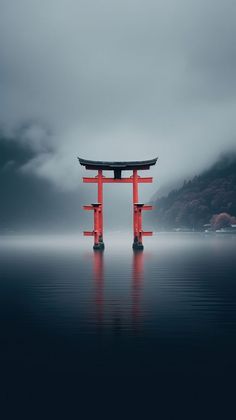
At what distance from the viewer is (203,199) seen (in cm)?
10856

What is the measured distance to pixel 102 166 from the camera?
87.6ft

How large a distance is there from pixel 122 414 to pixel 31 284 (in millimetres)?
9327

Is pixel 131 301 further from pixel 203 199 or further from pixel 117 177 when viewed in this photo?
pixel 203 199

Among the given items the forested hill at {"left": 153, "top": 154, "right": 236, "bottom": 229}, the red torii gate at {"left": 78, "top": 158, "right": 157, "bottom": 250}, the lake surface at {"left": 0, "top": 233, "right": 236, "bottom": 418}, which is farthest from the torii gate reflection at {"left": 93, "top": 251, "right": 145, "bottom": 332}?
the forested hill at {"left": 153, "top": 154, "right": 236, "bottom": 229}

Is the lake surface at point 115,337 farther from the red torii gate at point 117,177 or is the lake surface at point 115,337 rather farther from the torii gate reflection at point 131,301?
the red torii gate at point 117,177

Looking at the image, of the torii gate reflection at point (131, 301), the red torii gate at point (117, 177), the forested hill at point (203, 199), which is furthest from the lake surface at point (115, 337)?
the forested hill at point (203, 199)

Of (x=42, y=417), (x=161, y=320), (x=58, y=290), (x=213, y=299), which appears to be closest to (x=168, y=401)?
(x=42, y=417)

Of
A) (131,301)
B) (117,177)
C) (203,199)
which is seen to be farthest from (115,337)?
(203,199)

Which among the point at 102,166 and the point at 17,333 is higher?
the point at 102,166

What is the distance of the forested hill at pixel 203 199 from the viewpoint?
10344cm

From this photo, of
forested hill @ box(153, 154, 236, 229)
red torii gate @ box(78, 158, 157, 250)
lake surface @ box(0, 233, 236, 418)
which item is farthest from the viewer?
forested hill @ box(153, 154, 236, 229)

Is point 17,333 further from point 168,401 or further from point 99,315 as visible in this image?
point 168,401

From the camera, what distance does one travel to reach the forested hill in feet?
339

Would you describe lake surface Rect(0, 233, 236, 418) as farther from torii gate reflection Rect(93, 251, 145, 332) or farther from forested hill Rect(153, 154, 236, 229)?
forested hill Rect(153, 154, 236, 229)
